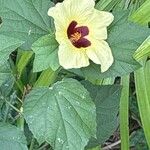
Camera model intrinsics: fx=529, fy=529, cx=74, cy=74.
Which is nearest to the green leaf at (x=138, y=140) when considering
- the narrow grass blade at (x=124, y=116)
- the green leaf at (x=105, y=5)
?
the narrow grass blade at (x=124, y=116)

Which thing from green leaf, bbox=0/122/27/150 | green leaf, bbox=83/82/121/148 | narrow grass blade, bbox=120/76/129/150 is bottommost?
narrow grass blade, bbox=120/76/129/150

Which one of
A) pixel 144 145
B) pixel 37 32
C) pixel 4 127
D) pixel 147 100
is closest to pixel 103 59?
pixel 37 32

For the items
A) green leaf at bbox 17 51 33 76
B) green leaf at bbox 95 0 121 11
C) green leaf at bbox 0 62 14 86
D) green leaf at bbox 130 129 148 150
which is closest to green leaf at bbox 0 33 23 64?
green leaf at bbox 0 62 14 86

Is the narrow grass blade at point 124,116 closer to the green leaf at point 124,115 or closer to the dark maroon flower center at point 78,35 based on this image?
the green leaf at point 124,115

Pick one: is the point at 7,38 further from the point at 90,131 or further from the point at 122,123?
the point at 122,123

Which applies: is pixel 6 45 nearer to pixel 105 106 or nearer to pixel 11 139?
pixel 11 139

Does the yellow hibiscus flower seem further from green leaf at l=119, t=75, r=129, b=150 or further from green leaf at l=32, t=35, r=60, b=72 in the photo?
green leaf at l=119, t=75, r=129, b=150

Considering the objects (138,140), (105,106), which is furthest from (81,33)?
(138,140)
